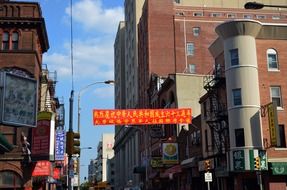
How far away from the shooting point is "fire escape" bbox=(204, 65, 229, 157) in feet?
138

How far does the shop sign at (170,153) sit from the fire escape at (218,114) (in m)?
14.3

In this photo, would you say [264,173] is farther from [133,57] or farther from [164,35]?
[133,57]

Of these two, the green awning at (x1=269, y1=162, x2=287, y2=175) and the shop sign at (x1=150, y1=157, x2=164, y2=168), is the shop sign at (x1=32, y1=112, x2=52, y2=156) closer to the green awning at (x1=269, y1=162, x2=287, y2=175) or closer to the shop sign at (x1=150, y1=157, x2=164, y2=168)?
the green awning at (x1=269, y1=162, x2=287, y2=175)

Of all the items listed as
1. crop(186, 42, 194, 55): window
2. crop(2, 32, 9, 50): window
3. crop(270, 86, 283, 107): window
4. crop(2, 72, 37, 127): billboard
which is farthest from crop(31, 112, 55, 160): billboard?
crop(186, 42, 194, 55): window

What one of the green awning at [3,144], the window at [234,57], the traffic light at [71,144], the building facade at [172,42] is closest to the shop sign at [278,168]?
the window at [234,57]

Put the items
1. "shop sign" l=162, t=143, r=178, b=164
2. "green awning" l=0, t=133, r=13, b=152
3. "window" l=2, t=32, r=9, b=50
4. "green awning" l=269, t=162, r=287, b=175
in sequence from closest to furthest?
"green awning" l=0, t=133, r=13, b=152 → "green awning" l=269, t=162, r=287, b=175 → "window" l=2, t=32, r=9, b=50 → "shop sign" l=162, t=143, r=178, b=164

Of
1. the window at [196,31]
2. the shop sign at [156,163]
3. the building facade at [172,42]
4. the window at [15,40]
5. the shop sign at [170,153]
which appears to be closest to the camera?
the window at [15,40]

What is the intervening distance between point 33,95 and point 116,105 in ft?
495

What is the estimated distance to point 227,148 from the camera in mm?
41438

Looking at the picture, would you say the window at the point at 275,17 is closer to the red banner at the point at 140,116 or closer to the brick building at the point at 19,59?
the red banner at the point at 140,116

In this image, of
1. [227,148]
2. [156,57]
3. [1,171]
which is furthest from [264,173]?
[156,57]

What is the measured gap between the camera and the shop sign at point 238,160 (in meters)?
38.4

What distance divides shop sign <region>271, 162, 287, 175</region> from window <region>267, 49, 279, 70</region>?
857cm

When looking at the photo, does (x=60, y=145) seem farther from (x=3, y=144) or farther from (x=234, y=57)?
(x=3, y=144)
